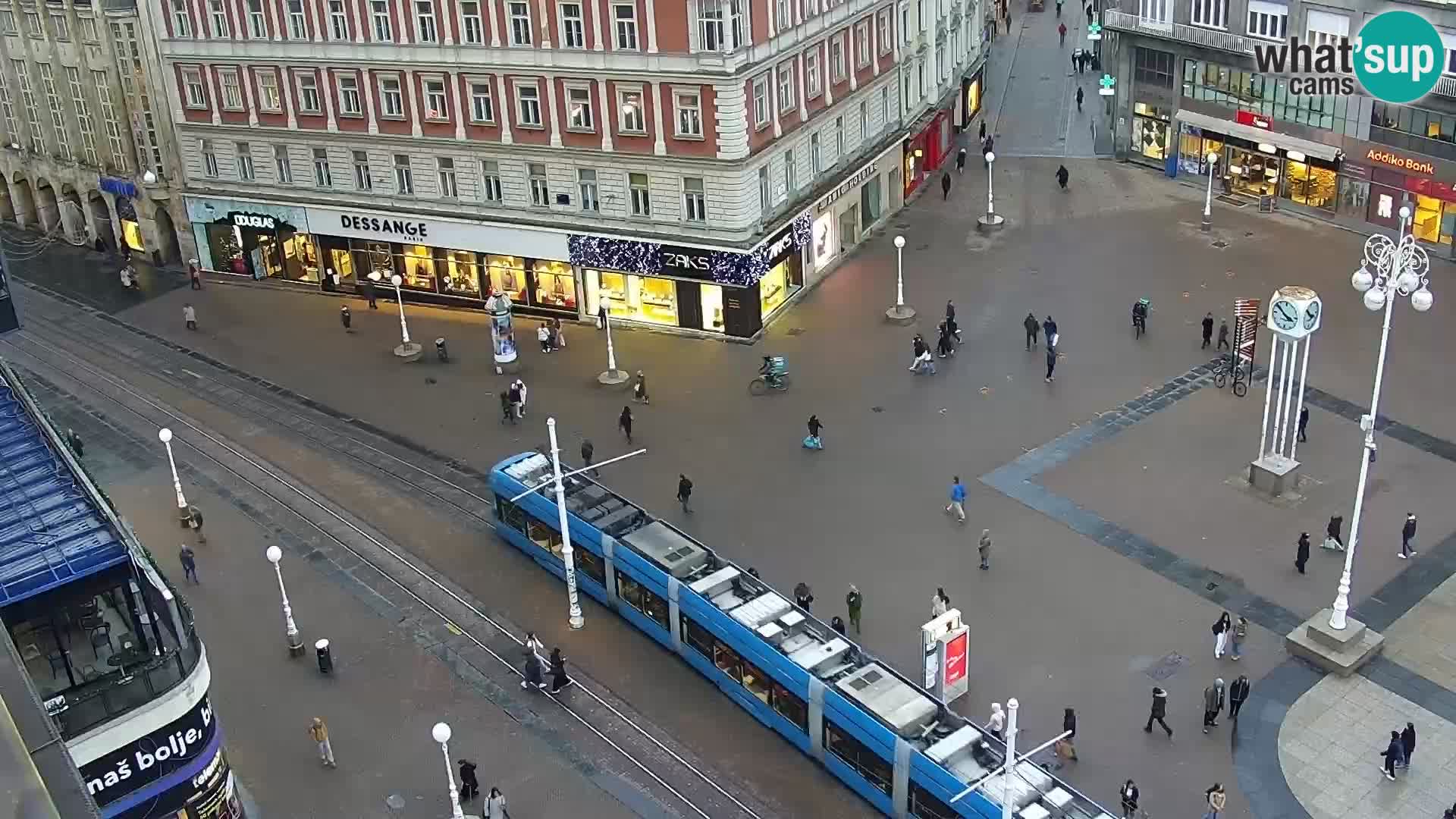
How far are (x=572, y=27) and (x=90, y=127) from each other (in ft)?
94.8

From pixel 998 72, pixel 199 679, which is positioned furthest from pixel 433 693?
pixel 998 72

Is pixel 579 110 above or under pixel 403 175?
above

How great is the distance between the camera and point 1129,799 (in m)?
30.7

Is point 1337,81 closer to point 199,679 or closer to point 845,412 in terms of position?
point 845,412

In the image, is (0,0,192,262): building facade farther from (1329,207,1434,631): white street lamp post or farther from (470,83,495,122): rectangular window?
(1329,207,1434,631): white street lamp post

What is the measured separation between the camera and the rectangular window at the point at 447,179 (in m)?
59.3

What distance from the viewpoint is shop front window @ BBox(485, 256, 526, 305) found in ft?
197

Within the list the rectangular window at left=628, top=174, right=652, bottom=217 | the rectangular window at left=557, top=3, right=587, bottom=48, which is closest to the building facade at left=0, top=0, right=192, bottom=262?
the rectangular window at left=557, top=3, right=587, bottom=48

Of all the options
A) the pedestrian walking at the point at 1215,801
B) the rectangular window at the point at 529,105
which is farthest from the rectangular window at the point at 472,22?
the pedestrian walking at the point at 1215,801

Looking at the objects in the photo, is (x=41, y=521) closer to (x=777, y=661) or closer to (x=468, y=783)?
(x=468, y=783)

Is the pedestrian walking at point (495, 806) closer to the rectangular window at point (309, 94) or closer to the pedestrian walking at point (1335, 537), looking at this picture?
the pedestrian walking at point (1335, 537)

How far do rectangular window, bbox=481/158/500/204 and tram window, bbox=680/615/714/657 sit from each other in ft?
91.2

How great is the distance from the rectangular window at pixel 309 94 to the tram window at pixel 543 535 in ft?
91.0

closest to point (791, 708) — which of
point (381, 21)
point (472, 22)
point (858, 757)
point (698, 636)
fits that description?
point (858, 757)
